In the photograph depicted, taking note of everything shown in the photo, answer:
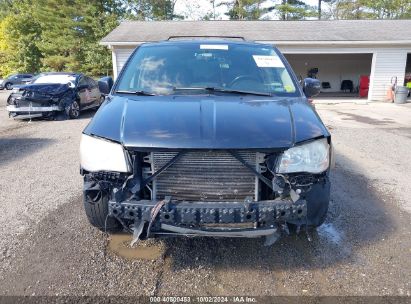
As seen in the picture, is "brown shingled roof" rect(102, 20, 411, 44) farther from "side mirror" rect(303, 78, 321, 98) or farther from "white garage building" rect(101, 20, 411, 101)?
"side mirror" rect(303, 78, 321, 98)

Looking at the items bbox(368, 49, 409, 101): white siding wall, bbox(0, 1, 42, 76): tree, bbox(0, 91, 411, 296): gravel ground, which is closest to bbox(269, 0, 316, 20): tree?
bbox(368, 49, 409, 101): white siding wall

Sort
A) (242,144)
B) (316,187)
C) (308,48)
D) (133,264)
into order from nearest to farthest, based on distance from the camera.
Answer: (242,144), (316,187), (133,264), (308,48)

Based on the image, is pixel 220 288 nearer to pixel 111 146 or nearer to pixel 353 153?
pixel 111 146

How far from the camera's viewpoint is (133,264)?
9.76 ft

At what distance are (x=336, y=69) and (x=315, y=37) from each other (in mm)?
9772

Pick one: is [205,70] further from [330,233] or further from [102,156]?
[330,233]

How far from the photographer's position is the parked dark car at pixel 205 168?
2.43 m

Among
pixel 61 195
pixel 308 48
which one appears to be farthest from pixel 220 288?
pixel 308 48

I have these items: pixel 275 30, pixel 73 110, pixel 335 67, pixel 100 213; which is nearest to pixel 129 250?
pixel 100 213

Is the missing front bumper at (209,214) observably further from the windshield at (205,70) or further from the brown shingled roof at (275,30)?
the brown shingled roof at (275,30)

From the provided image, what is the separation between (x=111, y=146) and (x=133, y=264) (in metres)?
1.08

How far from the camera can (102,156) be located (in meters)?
2.54

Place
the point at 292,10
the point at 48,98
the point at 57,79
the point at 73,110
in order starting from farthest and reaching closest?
the point at 292,10, the point at 57,79, the point at 73,110, the point at 48,98

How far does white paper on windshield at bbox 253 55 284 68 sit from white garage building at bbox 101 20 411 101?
1430cm
